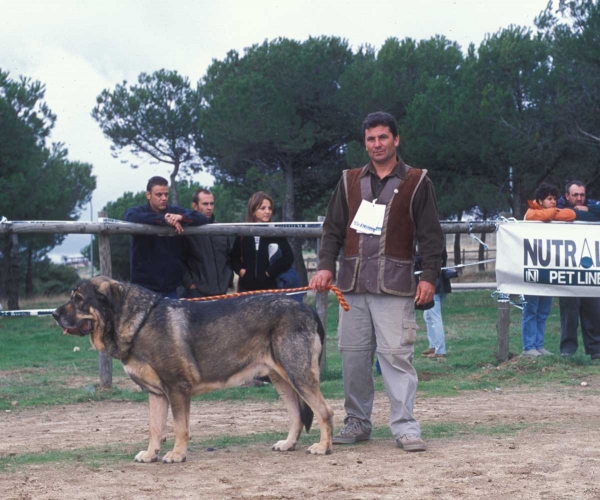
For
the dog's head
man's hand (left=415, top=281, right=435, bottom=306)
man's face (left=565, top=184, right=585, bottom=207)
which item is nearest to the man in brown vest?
man's hand (left=415, top=281, right=435, bottom=306)

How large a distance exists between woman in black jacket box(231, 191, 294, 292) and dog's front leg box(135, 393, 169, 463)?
11.0ft

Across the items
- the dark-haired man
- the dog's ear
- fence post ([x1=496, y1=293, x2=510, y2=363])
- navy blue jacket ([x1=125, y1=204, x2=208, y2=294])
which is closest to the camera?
the dog's ear

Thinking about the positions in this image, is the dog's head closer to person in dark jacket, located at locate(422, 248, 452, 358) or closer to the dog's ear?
the dog's ear

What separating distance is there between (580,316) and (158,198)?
19.2 feet

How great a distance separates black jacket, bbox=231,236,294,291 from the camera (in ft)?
Answer: 32.0

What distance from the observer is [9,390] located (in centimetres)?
1057

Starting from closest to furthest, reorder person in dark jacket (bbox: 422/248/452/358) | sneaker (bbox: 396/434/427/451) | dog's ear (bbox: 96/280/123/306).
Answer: sneaker (bbox: 396/434/427/451), dog's ear (bbox: 96/280/123/306), person in dark jacket (bbox: 422/248/452/358)

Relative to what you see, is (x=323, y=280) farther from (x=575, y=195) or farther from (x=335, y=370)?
(x=575, y=195)

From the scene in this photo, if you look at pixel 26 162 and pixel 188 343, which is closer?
pixel 188 343

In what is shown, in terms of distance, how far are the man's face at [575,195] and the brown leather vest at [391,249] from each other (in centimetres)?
578

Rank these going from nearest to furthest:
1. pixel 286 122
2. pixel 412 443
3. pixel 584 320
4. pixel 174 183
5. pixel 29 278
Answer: pixel 412 443 → pixel 584 320 → pixel 286 122 → pixel 29 278 → pixel 174 183

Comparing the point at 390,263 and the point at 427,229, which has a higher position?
the point at 427,229

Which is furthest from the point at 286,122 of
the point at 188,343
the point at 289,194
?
the point at 188,343

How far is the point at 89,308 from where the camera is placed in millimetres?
6383
